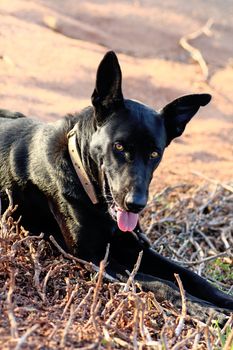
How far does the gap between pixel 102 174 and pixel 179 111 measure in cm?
62

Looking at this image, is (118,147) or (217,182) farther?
(217,182)

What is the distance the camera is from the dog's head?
4.01 meters

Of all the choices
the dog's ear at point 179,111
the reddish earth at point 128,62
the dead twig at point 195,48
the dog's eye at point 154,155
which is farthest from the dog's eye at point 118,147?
the dead twig at point 195,48

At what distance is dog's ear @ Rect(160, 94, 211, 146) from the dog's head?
0.23ft

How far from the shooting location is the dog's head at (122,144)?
13.2 ft

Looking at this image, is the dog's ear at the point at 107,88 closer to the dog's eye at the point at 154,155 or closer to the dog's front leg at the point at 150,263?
the dog's eye at the point at 154,155

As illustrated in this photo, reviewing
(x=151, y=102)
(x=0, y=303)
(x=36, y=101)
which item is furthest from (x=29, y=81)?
(x=0, y=303)

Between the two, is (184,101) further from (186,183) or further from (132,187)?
(186,183)

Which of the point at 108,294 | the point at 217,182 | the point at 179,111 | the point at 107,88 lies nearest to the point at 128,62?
the point at 217,182

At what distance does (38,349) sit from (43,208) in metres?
1.85

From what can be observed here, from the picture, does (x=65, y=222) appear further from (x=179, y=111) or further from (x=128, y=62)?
(x=128, y=62)

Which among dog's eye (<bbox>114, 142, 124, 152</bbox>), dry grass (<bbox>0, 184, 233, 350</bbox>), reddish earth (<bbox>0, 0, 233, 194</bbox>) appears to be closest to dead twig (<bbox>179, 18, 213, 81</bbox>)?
reddish earth (<bbox>0, 0, 233, 194</bbox>)

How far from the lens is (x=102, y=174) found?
4188 millimetres

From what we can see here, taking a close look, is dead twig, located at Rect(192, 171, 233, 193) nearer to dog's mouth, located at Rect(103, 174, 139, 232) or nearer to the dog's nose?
dog's mouth, located at Rect(103, 174, 139, 232)
